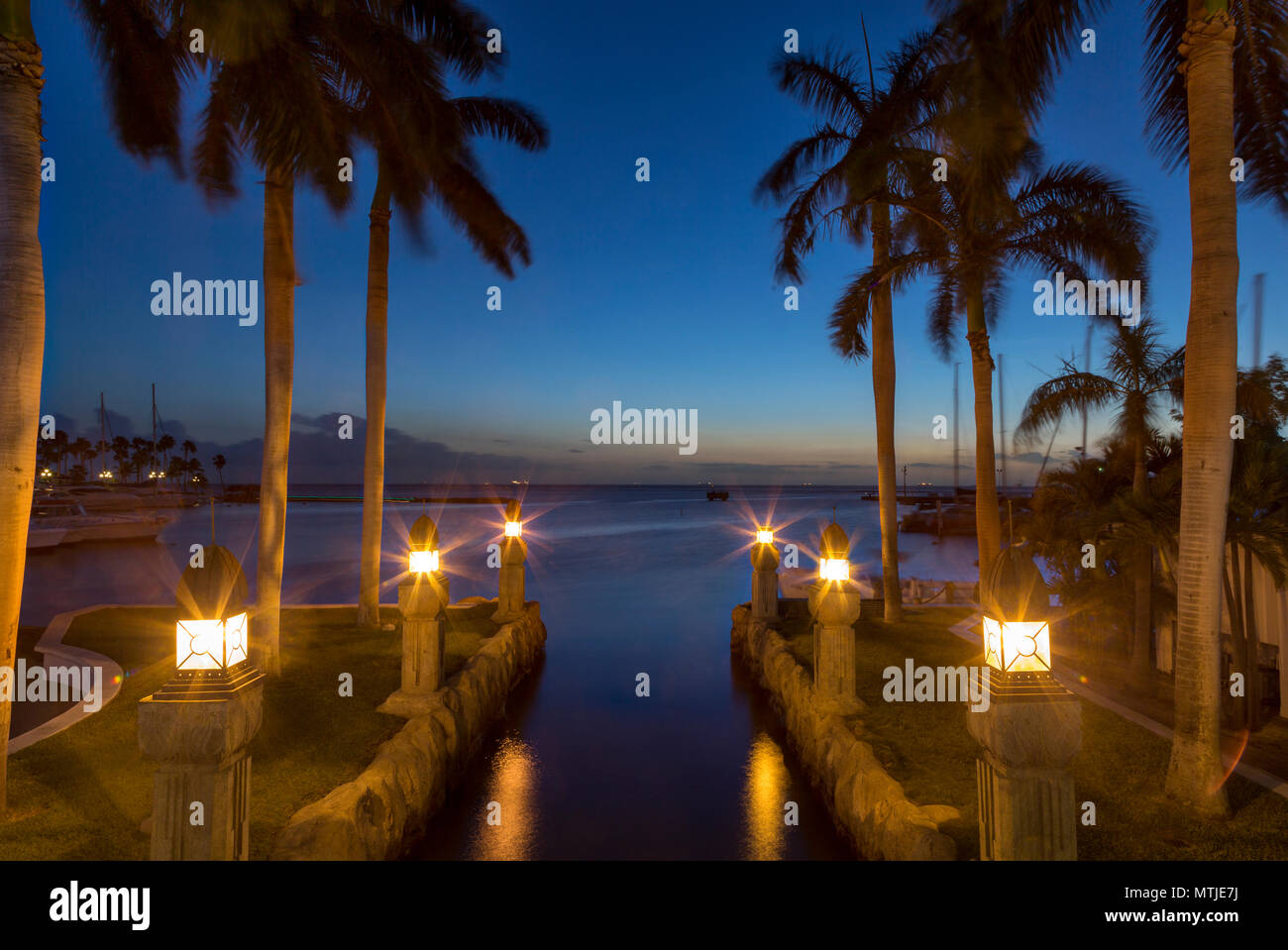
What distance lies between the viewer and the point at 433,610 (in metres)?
8.17

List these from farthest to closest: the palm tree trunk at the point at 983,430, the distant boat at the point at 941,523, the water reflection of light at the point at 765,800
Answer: the distant boat at the point at 941,523 < the palm tree trunk at the point at 983,430 < the water reflection of light at the point at 765,800

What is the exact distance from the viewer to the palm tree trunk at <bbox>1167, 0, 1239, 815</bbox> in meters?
5.26

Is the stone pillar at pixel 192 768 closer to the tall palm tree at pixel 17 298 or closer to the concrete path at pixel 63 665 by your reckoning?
the tall palm tree at pixel 17 298

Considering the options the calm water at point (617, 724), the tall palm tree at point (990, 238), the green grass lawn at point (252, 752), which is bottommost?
the calm water at point (617, 724)

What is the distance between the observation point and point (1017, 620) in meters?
3.91

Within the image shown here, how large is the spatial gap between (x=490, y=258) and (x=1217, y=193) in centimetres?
1217

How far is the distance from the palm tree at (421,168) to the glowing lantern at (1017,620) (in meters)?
9.22

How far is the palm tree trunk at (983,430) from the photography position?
1032 centimetres

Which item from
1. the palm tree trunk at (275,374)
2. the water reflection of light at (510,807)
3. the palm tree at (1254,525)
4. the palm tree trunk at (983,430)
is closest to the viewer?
the palm tree at (1254,525)

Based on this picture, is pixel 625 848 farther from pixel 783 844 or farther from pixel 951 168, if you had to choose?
pixel 951 168

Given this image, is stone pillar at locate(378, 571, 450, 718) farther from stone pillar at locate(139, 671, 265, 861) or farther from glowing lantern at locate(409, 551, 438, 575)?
stone pillar at locate(139, 671, 265, 861)

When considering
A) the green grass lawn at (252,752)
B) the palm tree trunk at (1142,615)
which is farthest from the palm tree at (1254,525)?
the green grass lawn at (252,752)

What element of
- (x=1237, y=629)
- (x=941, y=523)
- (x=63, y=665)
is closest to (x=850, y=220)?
(x=1237, y=629)
